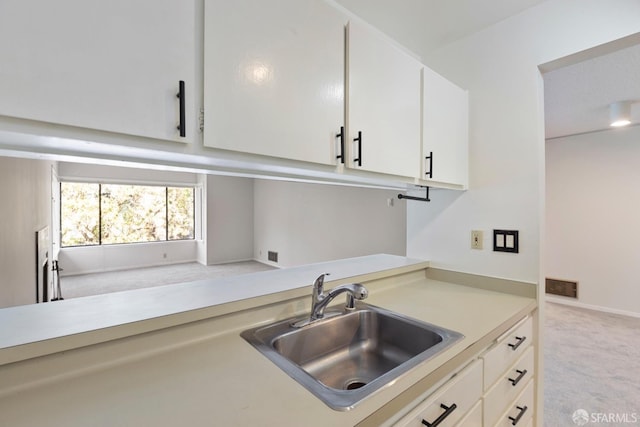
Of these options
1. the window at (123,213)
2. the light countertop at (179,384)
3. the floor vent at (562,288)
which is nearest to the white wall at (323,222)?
the window at (123,213)

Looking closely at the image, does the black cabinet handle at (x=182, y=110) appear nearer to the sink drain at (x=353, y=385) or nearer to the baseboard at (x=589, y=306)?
the sink drain at (x=353, y=385)

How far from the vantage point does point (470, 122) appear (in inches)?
72.5

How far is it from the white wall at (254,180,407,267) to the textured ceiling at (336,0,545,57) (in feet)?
7.89

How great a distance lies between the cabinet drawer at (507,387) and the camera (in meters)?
1.13

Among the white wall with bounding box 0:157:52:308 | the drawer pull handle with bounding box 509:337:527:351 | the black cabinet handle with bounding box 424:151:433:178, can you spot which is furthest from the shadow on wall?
the white wall with bounding box 0:157:52:308

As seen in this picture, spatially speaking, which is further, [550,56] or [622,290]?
[622,290]

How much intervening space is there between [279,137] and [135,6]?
46 cm

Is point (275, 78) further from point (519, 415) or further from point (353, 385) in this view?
point (519, 415)

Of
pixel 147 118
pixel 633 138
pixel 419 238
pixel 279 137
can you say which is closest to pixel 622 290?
pixel 633 138

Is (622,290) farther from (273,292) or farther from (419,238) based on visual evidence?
(273,292)

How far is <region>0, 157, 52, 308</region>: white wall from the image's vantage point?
1.80 m

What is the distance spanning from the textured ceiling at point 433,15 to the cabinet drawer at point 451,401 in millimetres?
1727

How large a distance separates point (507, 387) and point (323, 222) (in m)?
4.27

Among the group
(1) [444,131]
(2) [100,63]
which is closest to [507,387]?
(1) [444,131]
